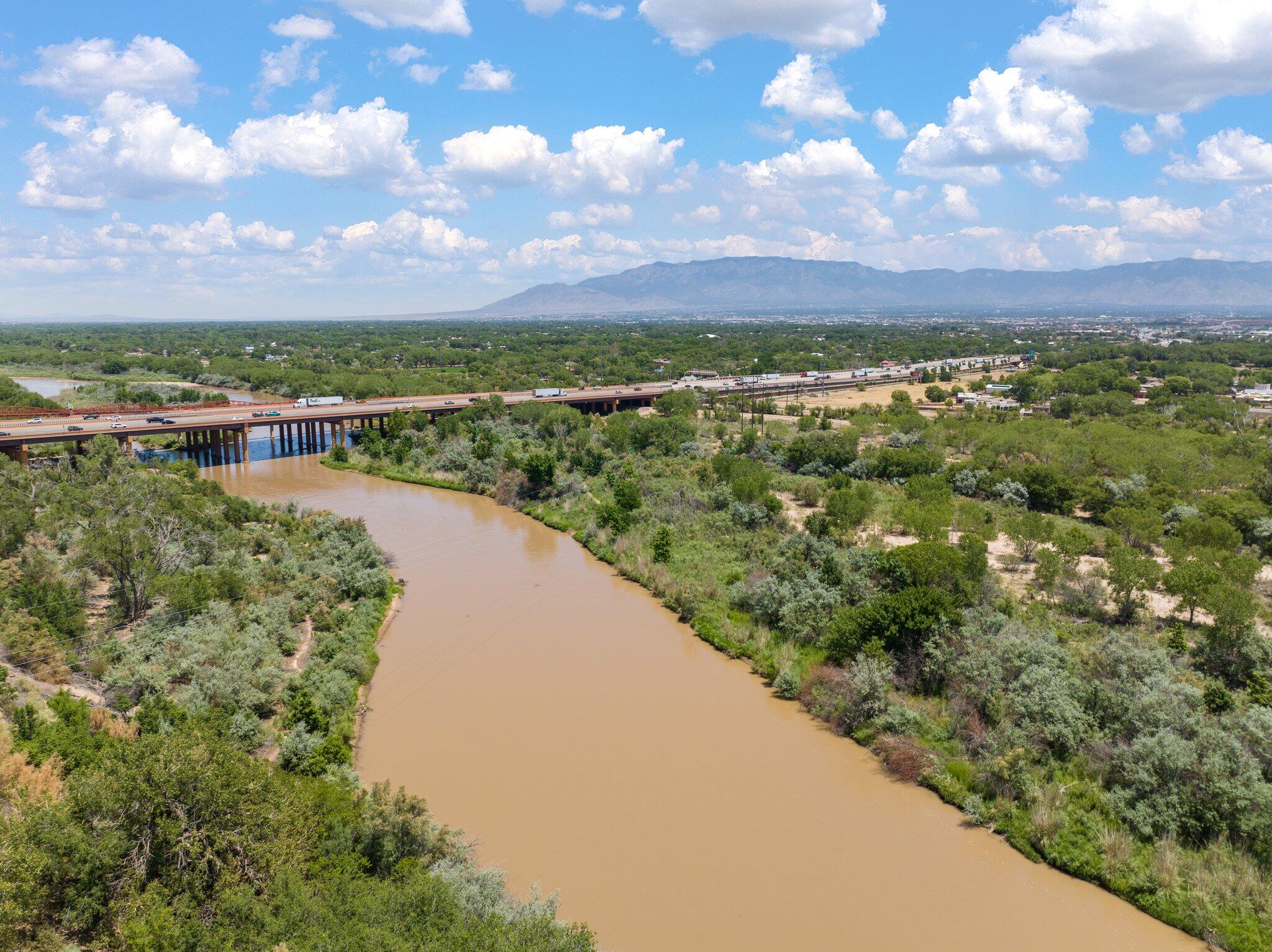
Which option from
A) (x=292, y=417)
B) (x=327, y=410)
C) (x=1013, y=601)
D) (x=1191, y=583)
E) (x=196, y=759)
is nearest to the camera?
(x=196, y=759)

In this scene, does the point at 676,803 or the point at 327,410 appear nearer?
the point at 676,803

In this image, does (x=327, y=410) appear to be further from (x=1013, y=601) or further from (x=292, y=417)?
(x=1013, y=601)

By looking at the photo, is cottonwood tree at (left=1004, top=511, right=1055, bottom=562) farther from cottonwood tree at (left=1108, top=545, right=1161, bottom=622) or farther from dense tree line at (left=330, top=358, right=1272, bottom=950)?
cottonwood tree at (left=1108, top=545, right=1161, bottom=622)

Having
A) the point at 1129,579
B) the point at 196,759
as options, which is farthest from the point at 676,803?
the point at 1129,579

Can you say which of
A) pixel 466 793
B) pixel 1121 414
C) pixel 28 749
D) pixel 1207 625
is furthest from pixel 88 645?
pixel 1121 414

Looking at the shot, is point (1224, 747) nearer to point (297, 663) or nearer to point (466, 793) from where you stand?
point (466, 793)

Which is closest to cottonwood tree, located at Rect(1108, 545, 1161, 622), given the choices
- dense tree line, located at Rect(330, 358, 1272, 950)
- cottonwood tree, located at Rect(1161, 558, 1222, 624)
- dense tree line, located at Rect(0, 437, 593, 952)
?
dense tree line, located at Rect(330, 358, 1272, 950)
